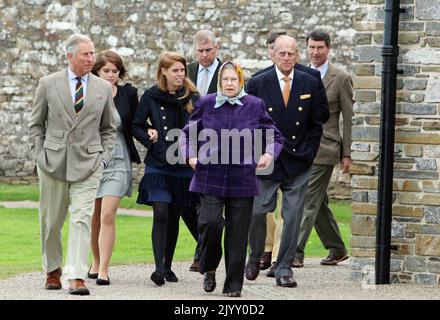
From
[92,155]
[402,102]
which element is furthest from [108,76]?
[402,102]

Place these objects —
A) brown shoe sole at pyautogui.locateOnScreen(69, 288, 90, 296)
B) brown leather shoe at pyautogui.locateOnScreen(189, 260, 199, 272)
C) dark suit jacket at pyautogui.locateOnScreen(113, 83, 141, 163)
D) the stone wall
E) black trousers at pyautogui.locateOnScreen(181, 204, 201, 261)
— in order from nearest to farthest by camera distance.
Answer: brown shoe sole at pyautogui.locateOnScreen(69, 288, 90, 296) < dark suit jacket at pyautogui.locateOnScreen(113, 83, 141, 163) < black trousers at pyautogui.locateOnScreen(181, 204, 201, 261) < brown leather shoe at pyautogui.locateOnScreen(189, 260, 199, 272) < the stone wall

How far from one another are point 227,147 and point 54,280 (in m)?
1.81

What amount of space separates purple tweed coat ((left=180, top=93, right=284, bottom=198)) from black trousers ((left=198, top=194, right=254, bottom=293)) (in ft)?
0.30

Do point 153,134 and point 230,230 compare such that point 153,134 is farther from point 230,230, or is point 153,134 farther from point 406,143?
point 406,143

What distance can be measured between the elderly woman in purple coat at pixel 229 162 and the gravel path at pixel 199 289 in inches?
14.8

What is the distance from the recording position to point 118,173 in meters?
12.5

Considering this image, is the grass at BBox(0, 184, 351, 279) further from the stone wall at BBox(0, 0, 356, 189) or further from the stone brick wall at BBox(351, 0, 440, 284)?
the stone brick wall at BBox(351, 0, 440, 284)

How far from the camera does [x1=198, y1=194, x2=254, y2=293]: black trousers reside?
11.3 metres

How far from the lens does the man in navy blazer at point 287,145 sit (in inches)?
486

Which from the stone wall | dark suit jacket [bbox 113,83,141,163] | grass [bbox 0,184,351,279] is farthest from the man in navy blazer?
the stone wall

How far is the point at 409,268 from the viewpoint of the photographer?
1245 centimetres
